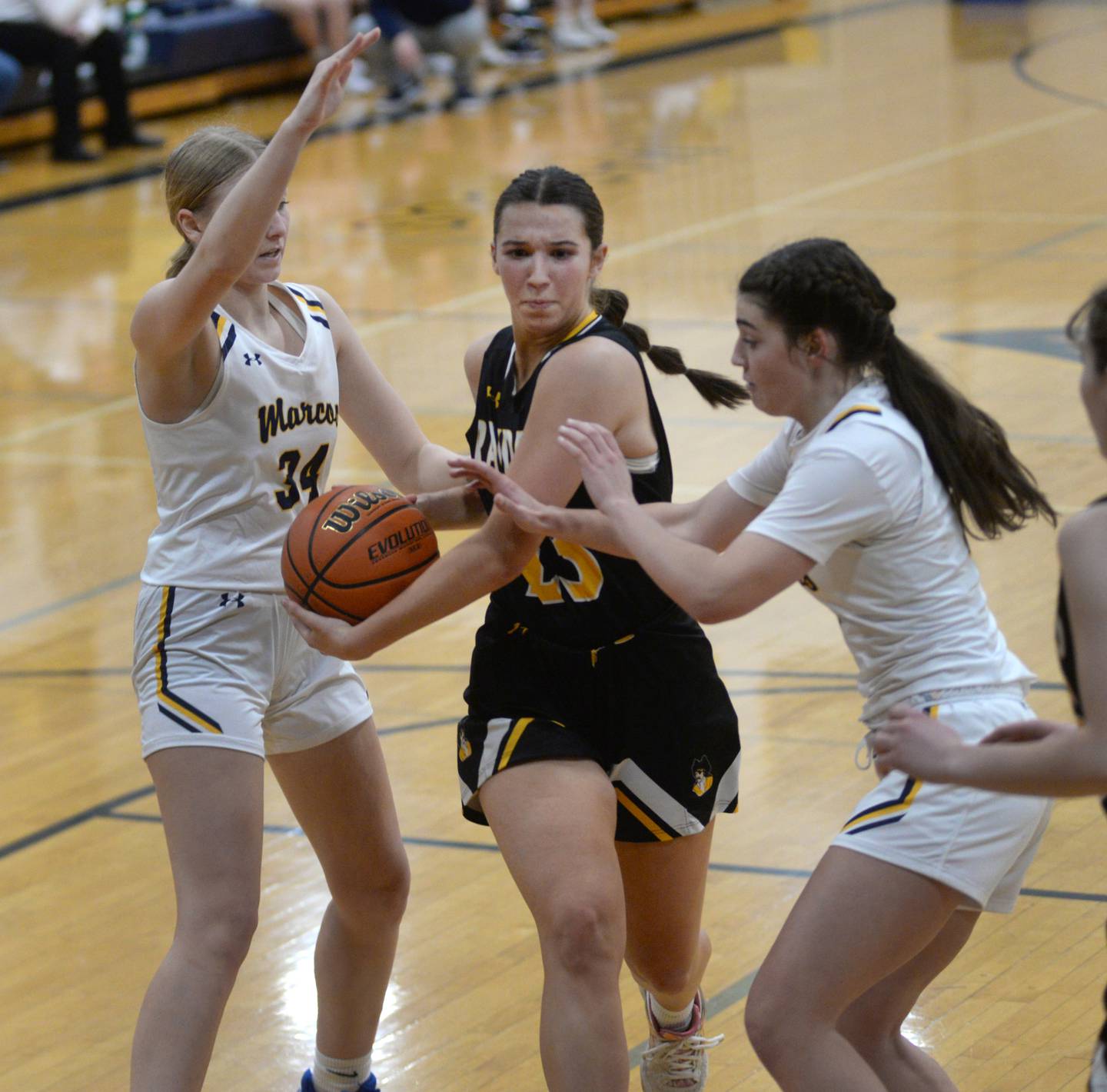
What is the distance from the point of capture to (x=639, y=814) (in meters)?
3.44

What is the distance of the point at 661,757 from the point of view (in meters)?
3.43

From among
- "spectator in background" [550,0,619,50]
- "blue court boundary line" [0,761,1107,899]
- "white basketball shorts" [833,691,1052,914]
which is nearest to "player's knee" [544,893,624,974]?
"white basketball shorts" [833,691,1052,914]

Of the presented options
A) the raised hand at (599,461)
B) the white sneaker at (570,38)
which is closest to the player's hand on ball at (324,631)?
the raised hand at (599,461)

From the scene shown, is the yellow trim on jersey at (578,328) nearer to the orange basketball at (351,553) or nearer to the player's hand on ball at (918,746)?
the orange basketball at (351,553)

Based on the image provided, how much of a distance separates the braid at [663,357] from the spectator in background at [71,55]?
1239 centimetres

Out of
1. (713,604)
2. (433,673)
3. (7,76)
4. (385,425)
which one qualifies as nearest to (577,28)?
(7,76)

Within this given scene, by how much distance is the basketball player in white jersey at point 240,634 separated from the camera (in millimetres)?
3160

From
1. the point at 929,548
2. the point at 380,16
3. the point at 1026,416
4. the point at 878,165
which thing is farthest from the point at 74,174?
the point at 929,548

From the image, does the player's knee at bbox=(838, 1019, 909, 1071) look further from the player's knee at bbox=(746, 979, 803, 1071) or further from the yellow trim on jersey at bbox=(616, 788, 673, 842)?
the yellow trim on jersey at bbox=(616, 788, 673, 842)

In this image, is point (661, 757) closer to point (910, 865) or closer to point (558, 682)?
point (558, 682)

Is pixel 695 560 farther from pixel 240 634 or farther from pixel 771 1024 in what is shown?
pixel 240 634

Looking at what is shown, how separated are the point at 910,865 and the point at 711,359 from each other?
6.62 metres

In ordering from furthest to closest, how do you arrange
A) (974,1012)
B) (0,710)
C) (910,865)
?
(0,710), (974,1012), (910,865)

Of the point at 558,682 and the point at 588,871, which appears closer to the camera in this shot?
the point at 588,871
